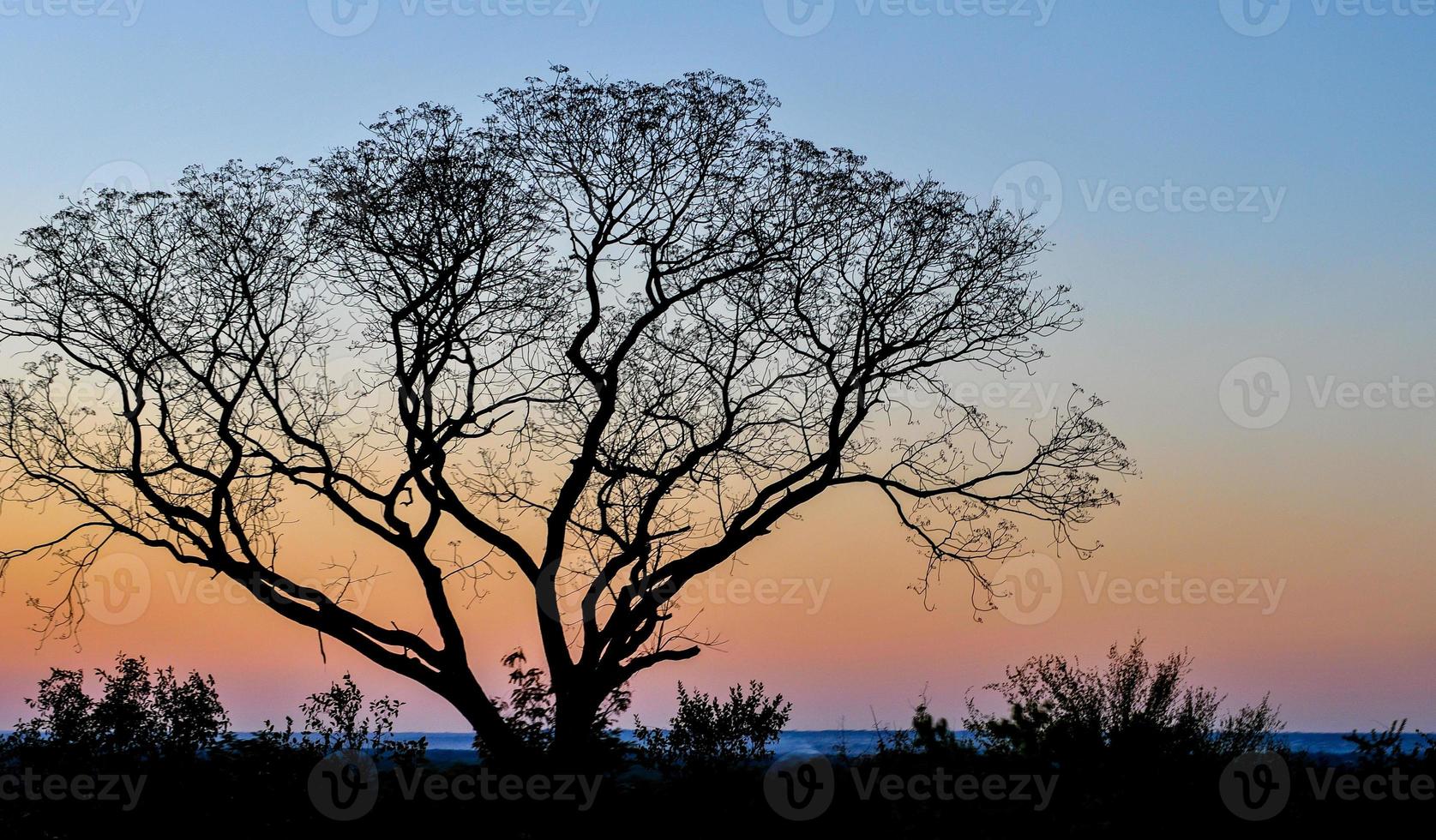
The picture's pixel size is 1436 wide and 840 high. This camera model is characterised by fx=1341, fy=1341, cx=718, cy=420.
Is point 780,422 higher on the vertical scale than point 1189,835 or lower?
higher

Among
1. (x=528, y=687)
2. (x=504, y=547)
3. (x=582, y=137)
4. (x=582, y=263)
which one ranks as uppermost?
(x=582, y=137)

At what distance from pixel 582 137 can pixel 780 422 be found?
4114 mm

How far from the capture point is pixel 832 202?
1602 centimetres

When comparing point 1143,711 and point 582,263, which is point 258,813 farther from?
point 1143,711

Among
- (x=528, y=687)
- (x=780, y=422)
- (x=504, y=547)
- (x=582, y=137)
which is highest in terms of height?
(x=582, y=137)

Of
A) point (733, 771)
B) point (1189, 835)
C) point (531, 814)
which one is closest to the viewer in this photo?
point (1189, 835)

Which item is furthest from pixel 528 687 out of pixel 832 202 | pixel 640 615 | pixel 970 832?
pixel 832 202

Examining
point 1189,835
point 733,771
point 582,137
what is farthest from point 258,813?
point 1189,835

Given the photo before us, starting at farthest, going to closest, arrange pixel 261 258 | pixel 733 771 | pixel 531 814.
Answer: pixel 261 258 < pixel 733 771 < pixel 531 814

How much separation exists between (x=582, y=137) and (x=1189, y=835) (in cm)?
964

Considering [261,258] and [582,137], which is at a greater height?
[582,137]

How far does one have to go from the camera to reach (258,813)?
13.5 meters

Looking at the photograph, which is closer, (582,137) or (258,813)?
(258,813)

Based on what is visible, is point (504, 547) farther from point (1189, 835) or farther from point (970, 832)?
point (1189, 835)
